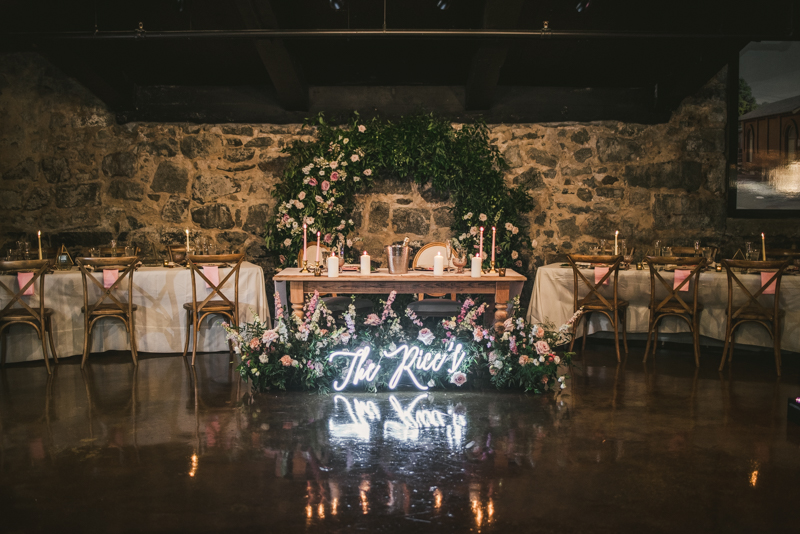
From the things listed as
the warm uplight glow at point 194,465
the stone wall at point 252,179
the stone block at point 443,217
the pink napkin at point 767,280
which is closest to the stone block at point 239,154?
the stone wall at point 252,179

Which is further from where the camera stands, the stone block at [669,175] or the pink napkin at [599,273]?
the stone block at [669,175]

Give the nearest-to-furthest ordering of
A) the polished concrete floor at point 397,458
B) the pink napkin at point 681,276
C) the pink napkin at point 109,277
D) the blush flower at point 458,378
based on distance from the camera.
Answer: the polished concrete floor at point 397,458 → the blush flower at point 458,378 → the pink napkin at point 109,277 → the pink napkin at point 681,276

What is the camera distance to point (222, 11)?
17.8ft

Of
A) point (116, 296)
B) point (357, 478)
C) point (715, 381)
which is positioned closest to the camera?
point (357, 478)

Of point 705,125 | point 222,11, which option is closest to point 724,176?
point 705,125

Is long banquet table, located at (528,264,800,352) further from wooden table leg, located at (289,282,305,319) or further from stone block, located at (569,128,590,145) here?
wooden table leg, located at (289,282,305,319)

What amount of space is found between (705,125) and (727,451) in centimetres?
457

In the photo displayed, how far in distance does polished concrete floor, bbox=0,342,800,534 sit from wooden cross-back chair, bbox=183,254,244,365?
0.68 meters

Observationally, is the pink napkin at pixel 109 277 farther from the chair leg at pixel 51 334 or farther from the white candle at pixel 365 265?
the white candle at pixel 365 265

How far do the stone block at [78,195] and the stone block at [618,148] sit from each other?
563 centimetres

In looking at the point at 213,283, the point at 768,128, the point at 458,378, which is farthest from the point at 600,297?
the point at 213,283

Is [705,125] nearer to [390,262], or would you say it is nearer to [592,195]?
[592,195]

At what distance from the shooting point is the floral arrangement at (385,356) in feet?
12.8

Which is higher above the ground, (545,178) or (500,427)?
(545,178)
